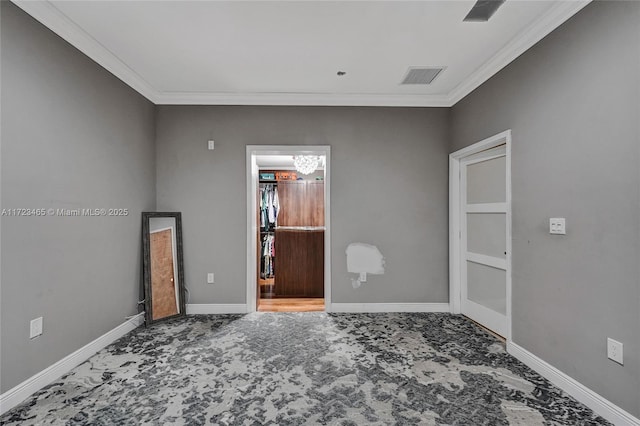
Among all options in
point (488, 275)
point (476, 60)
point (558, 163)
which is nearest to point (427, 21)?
point (476, 60)

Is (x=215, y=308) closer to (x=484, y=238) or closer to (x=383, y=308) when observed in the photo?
(x=383, y=308)

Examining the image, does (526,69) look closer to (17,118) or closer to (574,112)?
(574,112)

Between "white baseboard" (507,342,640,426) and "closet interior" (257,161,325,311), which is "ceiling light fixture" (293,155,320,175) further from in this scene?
"white baseboard" (507,342,640,426)

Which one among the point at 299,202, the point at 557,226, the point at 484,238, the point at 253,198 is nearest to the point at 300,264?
the point at 253,198

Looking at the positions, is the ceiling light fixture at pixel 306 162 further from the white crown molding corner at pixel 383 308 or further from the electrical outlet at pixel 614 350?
the electrical outlet at pixel 614 350

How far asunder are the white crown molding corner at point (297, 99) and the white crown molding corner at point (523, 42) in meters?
0.49

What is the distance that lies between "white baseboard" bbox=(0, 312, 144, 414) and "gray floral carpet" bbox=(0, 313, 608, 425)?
0.05 metres

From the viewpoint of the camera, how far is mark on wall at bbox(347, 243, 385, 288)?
386 centimetres

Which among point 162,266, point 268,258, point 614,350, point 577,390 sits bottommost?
point 577,390

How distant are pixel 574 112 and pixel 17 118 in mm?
3665

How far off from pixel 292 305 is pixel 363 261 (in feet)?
4.08

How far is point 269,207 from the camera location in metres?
6.85

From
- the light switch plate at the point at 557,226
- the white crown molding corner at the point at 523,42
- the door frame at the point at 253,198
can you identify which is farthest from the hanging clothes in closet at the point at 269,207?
the light switch plate at the point at 557,226

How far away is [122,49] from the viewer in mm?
2711
